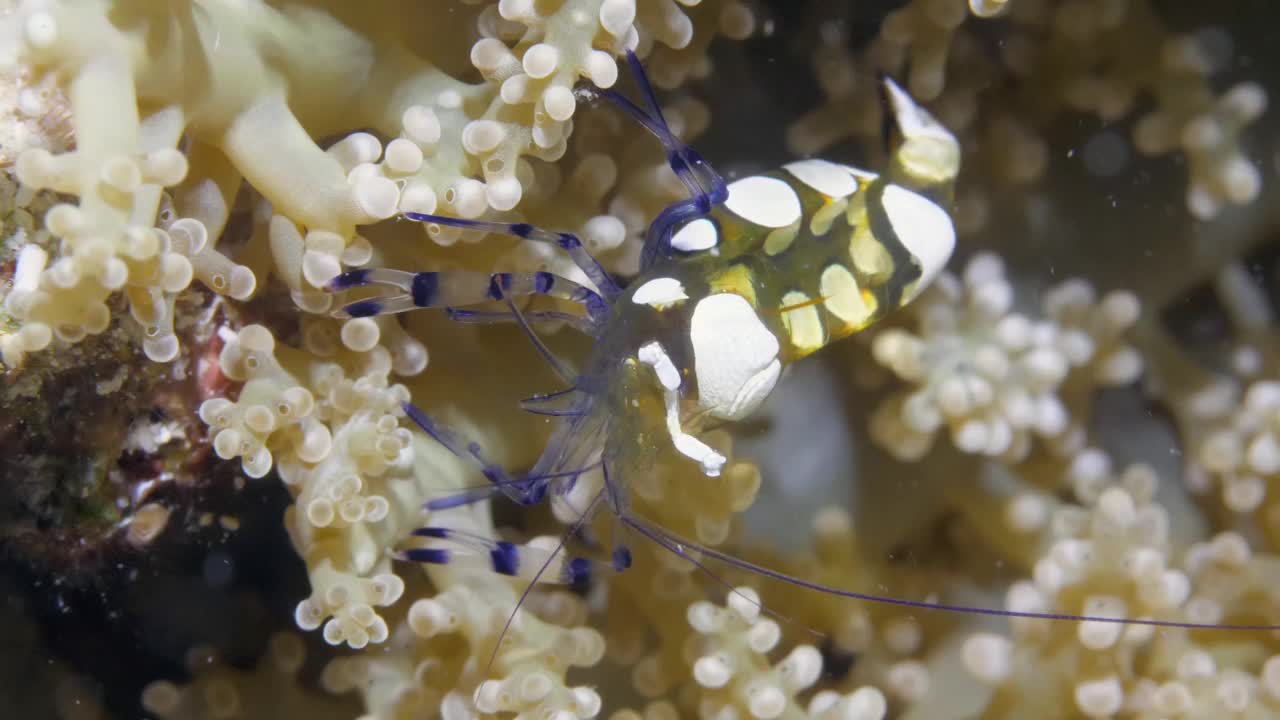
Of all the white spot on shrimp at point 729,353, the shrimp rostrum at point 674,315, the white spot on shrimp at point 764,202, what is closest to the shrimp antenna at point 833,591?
the shrimp rostrum at point 674,315

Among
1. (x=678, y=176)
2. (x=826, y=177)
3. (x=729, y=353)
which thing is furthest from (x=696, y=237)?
(x=826, y=177)

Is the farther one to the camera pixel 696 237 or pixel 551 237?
pixel 696 237

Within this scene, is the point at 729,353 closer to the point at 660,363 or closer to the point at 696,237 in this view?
the point at 660,363

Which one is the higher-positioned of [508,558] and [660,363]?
[660,363]

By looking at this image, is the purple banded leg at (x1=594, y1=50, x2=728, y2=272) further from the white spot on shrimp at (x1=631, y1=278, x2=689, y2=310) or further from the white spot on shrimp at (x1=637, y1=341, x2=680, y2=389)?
the white spot on shrimp at (x1=637, y1=341, x2=680, y2=389)

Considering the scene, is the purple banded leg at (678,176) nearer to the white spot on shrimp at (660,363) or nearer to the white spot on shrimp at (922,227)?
the white spot on shrimp at (660,363)

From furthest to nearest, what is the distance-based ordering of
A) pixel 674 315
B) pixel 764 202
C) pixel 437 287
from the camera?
1. pixel 764 202
2. pixel 674 315
3. pixel 437 287

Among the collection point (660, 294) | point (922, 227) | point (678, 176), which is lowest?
point (922, 227)
